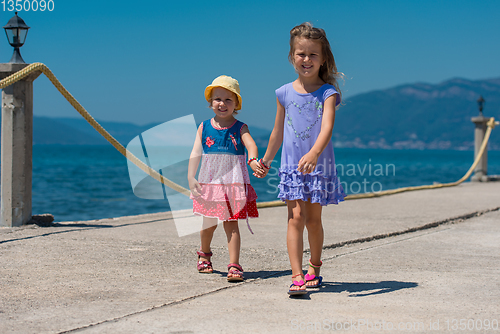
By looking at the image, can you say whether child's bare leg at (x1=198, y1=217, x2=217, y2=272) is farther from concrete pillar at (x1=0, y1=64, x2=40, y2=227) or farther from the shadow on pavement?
concrete pillar at (x1=0, y1=64, x2=40, y2=227)

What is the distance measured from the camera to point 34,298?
2.99 meters

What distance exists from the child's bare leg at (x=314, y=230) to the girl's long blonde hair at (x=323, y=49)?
30.3 inches

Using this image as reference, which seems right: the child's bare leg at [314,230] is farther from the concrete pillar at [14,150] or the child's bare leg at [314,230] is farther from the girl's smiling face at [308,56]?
the concrete pillar at [14,150]

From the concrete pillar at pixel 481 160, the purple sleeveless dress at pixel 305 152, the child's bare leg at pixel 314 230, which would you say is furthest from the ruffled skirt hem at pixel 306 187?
the concrete pillar at pixel 481 160

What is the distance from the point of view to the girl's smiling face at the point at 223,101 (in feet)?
12.3

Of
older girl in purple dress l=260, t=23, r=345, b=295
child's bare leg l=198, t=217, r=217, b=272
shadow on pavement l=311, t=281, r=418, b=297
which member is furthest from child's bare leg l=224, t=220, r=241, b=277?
shadow on pavement l=311, t=281, r=418, b=297

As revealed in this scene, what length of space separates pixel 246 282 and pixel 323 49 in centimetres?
161

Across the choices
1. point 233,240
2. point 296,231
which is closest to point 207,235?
point 233,240

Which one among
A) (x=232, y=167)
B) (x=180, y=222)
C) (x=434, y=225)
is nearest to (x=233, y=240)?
(x=232, y=167)

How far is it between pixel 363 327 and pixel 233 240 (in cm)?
136

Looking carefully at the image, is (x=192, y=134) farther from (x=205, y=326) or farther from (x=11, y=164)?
(x=205, y=326)

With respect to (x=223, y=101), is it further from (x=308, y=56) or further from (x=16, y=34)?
(x=16, y=34)

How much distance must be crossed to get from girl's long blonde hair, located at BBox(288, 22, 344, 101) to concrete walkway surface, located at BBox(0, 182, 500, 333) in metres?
1.36

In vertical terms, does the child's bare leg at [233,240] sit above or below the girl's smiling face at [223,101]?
→ below
